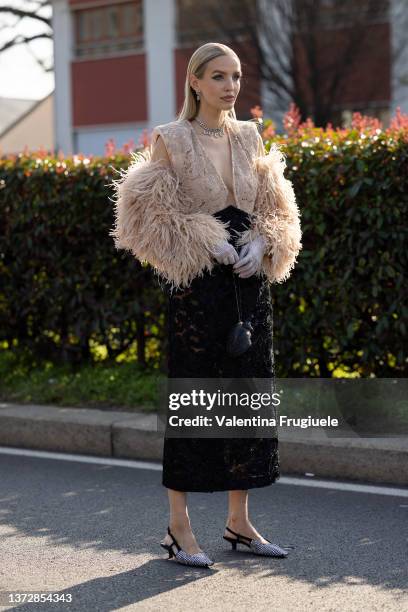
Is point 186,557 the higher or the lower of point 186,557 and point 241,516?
the lower

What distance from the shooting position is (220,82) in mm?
4340

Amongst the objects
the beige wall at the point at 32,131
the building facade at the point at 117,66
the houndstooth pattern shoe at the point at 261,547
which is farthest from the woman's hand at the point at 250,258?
the beige wall at the point at 32,131

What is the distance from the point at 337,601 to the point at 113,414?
3.25 meters

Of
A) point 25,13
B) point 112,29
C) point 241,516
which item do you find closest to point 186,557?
point 241,516

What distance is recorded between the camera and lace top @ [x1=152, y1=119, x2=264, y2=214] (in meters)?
4.36

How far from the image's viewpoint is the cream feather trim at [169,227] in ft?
14.2

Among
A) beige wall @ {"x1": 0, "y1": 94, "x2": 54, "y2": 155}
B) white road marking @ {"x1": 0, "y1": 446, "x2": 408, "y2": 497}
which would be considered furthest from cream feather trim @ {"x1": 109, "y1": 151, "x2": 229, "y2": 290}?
beige wall @ {"x1": 0, "y1": 94, "x2": 54, "y2": 155}

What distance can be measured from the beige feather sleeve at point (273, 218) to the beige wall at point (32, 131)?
3668cm

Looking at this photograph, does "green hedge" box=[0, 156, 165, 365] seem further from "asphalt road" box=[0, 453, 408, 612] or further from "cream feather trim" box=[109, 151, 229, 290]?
"cream feather trim" box=[109, 151, 229, 290]

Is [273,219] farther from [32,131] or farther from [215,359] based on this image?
[32,131]

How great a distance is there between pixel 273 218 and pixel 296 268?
253cm

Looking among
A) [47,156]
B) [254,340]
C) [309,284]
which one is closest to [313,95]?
[47,156]

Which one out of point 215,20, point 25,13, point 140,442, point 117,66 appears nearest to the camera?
point 140,442

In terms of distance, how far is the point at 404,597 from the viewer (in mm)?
3979
